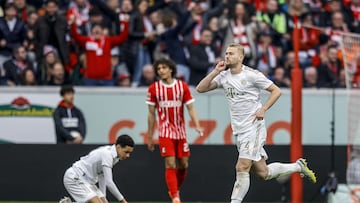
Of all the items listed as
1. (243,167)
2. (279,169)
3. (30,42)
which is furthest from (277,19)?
(243,167)

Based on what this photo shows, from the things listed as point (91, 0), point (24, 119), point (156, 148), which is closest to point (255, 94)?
point (156, 148)

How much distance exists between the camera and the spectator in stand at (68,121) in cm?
1839

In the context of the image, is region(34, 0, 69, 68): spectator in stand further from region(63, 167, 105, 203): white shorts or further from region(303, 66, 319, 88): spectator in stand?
region(63, 167, 105, 203): white shorts

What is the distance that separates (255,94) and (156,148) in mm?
4625

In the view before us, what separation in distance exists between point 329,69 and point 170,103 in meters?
5.34

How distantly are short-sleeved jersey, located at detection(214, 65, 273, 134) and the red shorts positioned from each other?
2497mm

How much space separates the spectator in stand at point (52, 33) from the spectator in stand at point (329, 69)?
4643 millimetres

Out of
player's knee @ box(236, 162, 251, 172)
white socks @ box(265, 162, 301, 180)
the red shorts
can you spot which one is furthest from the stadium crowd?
player's knee @ box(236, 162, 251, 172)

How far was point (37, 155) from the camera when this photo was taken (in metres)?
18.4

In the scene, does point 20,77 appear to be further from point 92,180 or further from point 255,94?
point 255,94

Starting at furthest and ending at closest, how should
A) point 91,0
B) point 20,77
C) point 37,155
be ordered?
1. point 91,0
2. point 20,77
3. point 37,155

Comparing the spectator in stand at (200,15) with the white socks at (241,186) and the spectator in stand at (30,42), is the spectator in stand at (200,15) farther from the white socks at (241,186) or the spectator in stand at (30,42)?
the white socks at (241,186)

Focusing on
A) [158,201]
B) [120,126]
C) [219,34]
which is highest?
[219,34]

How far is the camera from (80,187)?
14.8 meters
